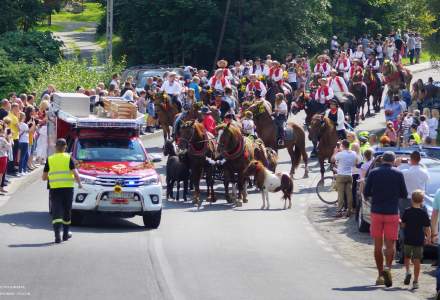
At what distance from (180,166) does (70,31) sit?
232ft

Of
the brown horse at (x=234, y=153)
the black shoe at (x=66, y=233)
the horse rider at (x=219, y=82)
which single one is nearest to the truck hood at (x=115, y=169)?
the black shoe at (x=66, y=233)

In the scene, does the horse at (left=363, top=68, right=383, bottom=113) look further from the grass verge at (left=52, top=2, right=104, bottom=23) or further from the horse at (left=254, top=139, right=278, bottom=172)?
the grass verge at (left=52, top=2, right=104, bottom=23)

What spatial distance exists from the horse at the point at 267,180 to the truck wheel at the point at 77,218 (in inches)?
208

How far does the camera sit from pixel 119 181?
24.7 metres

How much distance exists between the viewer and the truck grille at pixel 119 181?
24.7 m

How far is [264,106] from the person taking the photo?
1341 inches

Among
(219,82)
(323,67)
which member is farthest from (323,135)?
(323,67)

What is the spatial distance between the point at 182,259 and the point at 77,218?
433cm

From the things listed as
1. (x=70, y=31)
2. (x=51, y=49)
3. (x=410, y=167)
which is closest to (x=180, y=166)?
(x=410, y=167)

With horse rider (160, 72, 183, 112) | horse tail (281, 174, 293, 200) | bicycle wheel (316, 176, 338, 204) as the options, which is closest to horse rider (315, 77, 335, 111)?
horse rider (160, 72, 183, 112)

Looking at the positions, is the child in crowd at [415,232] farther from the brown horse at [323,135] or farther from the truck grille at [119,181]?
the brown horse at [323,135]

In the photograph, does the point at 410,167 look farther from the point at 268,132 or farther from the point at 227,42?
the point at 227,42

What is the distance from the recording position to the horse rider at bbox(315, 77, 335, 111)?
38125 millimetres

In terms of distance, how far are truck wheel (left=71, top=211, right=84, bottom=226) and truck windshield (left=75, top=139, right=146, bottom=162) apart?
3.75 ft
